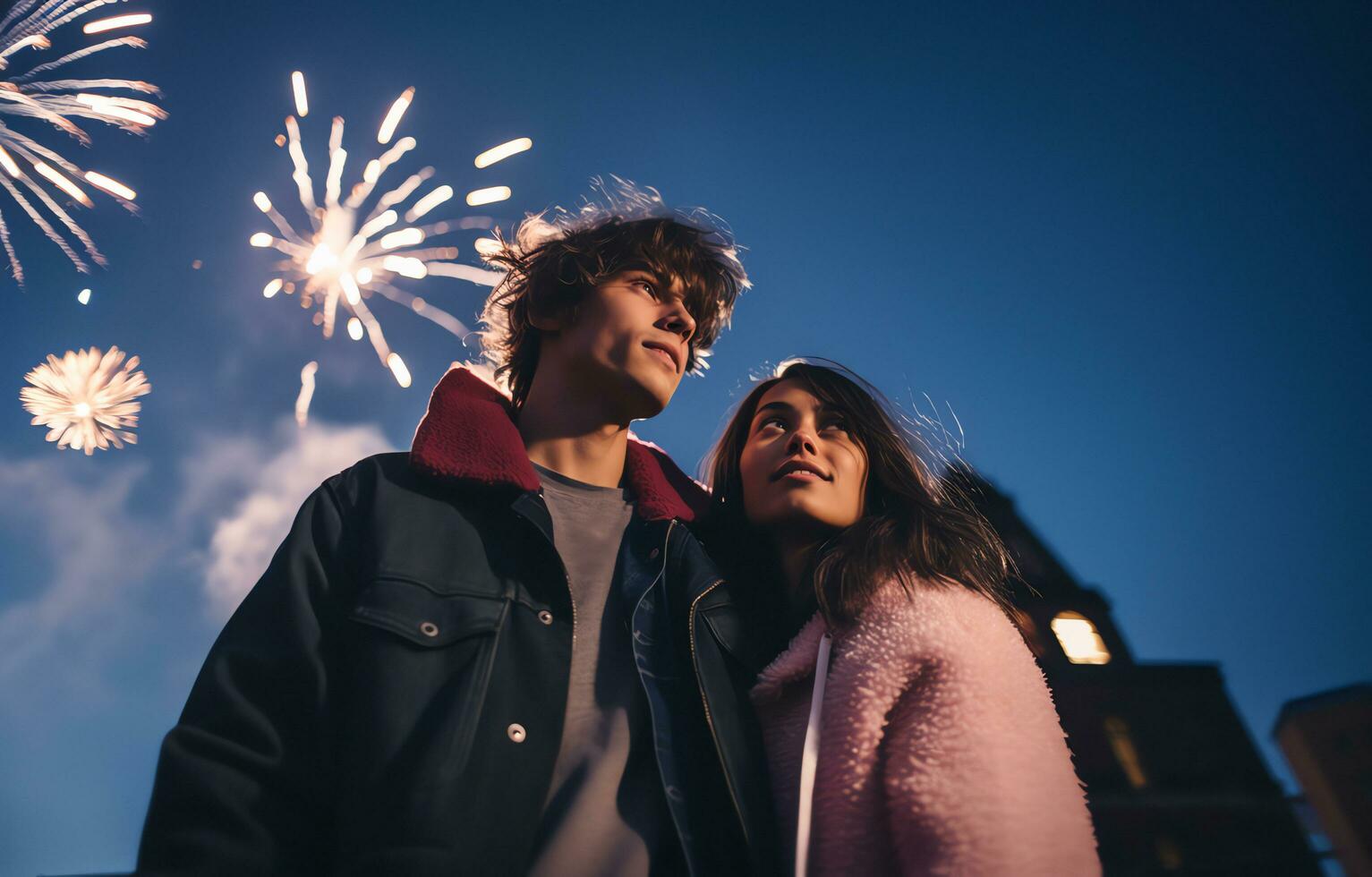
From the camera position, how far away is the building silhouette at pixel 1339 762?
1662 cm

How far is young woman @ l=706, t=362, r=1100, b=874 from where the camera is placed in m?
1.39

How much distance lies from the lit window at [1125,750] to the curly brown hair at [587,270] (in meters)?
18.1

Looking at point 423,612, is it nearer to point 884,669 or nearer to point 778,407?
point 884,669

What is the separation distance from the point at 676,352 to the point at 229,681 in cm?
189

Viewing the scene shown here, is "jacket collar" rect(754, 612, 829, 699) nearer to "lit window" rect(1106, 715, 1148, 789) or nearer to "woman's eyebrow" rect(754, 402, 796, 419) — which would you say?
"woman's eyebrow" rect(754, 402, 796, 419)

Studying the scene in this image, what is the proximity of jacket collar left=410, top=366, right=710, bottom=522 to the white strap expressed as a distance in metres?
0.82

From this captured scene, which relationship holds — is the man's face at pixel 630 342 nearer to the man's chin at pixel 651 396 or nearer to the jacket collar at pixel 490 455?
the man's chin at pixel 651 396

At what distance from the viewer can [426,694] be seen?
1584 mm

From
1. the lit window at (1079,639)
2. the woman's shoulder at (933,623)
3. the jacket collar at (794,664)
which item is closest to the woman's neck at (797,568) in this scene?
the jacket collar at (794,664)

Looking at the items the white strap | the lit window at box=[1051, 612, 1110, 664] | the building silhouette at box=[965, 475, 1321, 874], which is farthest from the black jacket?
the lit window at box=[1051, 612, 1110, 664]

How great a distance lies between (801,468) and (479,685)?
1383 millimetres

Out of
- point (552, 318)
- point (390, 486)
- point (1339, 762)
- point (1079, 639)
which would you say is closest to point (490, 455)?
point (390, 486)

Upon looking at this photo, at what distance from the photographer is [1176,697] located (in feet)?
54.1

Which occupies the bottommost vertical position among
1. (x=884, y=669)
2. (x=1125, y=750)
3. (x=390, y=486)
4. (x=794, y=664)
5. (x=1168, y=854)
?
(x=884, y=669)
